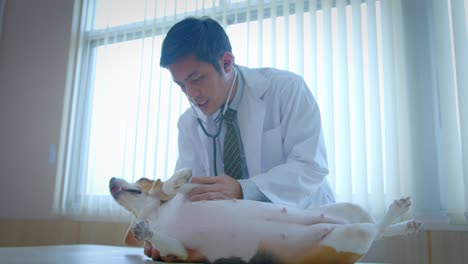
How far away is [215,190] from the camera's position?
90cm

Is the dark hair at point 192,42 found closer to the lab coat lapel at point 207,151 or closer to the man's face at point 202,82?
the man's face at point 202,82

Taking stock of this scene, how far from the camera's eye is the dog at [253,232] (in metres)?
0.79

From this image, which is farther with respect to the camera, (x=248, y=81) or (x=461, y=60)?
(x=461, y=60)

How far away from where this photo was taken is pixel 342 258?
794 mm

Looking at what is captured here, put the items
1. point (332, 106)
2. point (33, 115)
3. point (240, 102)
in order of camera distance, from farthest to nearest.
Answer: point (33, 115) < point (332, 106) < point (240, 102)

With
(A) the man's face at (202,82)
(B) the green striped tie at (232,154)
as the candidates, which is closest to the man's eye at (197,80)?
(A) the man's face at (202,82)

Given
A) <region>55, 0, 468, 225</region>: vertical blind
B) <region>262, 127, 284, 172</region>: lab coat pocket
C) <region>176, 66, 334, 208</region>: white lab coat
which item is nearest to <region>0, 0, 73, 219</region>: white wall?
<region>55, 0, 468, 225</region>: vertical blind

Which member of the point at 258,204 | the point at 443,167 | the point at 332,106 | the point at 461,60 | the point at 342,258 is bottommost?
the point at 342,258

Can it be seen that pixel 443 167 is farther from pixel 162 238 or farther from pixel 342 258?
pixel 162 238

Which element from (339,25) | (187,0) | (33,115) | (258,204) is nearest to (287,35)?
(339,25)

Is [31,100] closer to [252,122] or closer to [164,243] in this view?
[252,122]

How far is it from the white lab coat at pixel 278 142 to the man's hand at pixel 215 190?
0.26 feet

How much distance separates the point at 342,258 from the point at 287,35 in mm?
1502

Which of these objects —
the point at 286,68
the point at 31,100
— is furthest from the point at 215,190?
the point at 31,100
